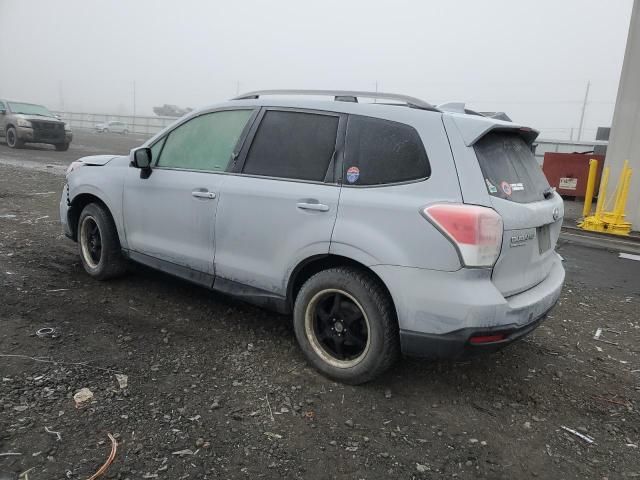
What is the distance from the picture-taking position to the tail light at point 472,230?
2.66m

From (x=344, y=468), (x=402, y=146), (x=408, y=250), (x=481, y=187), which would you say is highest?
(x=402, y=146)

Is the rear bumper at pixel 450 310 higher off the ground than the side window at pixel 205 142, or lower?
lower

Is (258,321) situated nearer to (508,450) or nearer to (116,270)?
(116,270)

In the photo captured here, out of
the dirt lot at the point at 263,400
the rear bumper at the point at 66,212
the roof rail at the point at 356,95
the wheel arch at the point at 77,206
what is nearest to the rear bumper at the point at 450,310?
the dirt lot at the point at 263,400

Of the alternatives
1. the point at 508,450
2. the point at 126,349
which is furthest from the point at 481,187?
the point at 126,349

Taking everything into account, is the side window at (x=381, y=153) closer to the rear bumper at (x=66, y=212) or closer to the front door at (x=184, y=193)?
the front door at (x=184, y=193)

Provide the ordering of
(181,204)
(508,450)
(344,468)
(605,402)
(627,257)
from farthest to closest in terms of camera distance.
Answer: (627,257), (181,204), (605,402), (508,450), (344,468)

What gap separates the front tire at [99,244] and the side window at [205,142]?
2.82ft

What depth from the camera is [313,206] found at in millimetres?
3184

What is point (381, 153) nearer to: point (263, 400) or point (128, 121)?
point (263, 400)

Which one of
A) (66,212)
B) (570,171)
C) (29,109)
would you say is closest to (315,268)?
(66,212)

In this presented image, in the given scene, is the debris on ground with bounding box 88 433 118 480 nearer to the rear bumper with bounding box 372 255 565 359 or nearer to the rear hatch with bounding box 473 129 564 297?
the rear bumper with bounding box 372 255 565 359

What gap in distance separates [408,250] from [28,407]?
7.47 ft

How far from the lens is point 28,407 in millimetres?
2803
